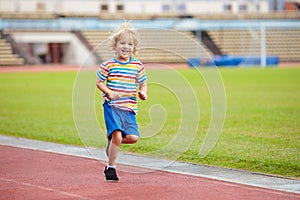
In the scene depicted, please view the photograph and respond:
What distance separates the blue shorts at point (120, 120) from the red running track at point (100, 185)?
52 centimetres

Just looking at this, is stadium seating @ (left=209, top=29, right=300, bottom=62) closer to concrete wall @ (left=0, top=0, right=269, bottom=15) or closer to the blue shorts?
concrete wall @ (left=0, top=0, right=269, bottom=15)

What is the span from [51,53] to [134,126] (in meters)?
45.3

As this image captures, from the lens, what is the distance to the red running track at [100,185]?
7023 millimetres

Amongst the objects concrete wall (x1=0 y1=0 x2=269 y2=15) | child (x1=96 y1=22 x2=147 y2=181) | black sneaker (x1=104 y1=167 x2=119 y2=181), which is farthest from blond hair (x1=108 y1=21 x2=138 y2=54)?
concrete wall (x1=0 y1=0 x2=269 y2=15)

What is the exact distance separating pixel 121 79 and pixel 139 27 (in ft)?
136

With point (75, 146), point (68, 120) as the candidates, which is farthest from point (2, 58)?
point (75, 146)

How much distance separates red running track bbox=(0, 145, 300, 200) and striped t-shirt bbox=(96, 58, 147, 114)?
781 millimetres

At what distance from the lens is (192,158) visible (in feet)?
31.5

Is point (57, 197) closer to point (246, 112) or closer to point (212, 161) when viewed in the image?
point (212, 161)

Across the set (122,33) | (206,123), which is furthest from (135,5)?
(122,33)

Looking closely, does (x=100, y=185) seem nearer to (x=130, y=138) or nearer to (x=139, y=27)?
(x=130, y=138)

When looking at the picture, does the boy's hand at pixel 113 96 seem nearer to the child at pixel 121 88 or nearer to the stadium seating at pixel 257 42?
the child at pixel 121 88

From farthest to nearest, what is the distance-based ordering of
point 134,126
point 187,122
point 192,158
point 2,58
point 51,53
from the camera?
point 51,53, point 2,58, point 187,122, point 192,158, point 134,126

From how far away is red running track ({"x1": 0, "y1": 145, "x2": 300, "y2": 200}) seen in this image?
702cm
